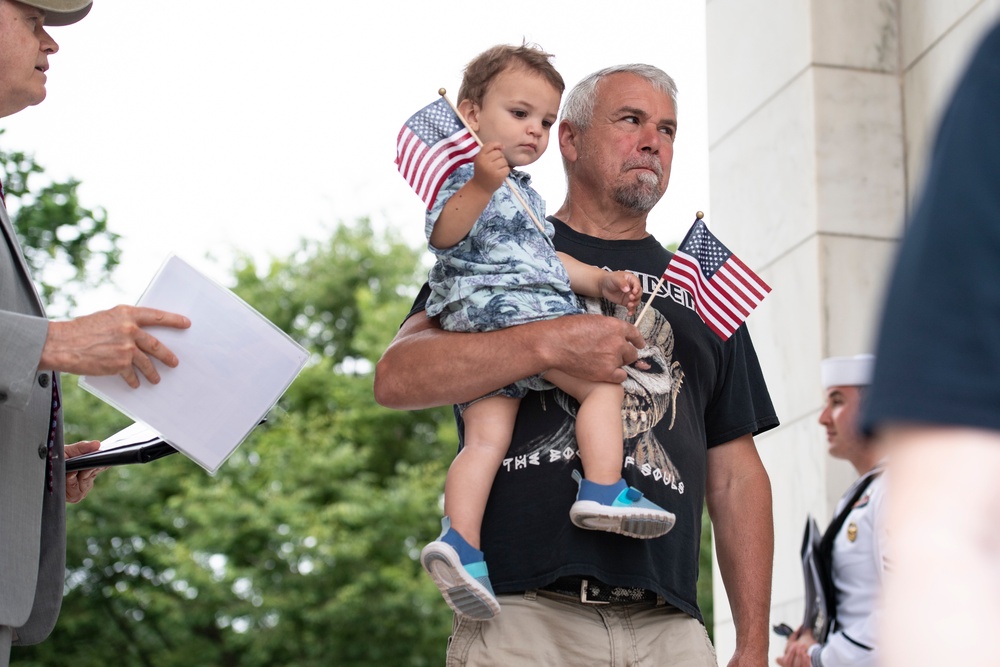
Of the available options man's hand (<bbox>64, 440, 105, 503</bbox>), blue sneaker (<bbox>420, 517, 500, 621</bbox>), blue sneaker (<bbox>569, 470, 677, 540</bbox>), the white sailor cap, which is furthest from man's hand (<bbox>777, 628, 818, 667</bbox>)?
man's hand (<bbox>64, 440, 105, 503</bbox>)

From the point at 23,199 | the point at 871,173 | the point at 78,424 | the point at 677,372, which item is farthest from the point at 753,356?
the point at 78,424

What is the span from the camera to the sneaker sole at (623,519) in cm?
309

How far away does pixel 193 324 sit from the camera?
3127 mm

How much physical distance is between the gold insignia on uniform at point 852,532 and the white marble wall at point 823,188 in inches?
60.0

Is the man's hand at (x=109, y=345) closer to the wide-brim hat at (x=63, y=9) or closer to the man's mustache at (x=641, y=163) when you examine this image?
the wide-brim hat at (x=63, y=9)

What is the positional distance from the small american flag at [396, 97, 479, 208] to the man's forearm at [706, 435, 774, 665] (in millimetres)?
1058

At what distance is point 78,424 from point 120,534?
170cm

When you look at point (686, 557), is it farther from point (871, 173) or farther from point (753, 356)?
point (871, 173)

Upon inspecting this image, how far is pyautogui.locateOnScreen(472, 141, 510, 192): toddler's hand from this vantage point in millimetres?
3287

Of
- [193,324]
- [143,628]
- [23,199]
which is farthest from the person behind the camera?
[143,628]

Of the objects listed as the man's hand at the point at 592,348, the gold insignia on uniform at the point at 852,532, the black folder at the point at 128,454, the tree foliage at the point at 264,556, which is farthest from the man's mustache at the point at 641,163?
the tree foliage at the point at 264,556

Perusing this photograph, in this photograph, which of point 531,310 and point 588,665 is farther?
point 531,310

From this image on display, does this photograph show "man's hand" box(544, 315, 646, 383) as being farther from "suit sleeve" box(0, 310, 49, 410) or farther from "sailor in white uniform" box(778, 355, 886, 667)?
"sailor in white uniform" box(778, 355, 886, 667)

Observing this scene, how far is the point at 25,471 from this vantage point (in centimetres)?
306
